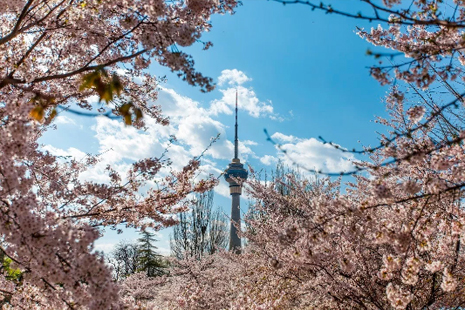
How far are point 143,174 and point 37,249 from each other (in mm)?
3090

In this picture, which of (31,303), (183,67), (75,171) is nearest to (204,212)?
(75,171)

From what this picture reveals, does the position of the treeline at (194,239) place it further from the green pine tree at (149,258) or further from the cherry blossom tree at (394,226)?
the cherry blossom tree at (394,226)

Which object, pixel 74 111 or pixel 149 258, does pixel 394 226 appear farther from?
pixel 149 258

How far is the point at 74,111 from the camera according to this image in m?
1.50

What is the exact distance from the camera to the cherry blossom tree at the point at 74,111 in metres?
1.97

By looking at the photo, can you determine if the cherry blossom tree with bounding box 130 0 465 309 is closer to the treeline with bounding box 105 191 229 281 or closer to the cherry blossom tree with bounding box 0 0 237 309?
the cherry blossom tree with bounding box 0 0 237 309

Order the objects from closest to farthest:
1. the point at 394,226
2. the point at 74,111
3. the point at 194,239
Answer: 1. the point at 74,111
2. the point at 394,226
3. the point at 194,239

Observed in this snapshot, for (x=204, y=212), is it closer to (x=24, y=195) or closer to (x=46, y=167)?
(x=46, y=167)

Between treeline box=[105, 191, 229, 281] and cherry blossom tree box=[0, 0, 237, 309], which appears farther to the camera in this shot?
treeline box=[105, 191, 229, 281]

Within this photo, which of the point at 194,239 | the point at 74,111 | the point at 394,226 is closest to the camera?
the point at 74,111

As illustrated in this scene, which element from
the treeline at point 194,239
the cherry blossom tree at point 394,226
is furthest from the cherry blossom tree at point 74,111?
the treeline at point 194,239

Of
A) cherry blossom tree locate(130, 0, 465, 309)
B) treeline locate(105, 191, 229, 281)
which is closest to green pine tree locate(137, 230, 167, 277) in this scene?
treeline locate(105, 191, 229, 281)

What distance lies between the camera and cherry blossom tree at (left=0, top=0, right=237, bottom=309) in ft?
6.45

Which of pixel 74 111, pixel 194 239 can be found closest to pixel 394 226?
pixel 74 111
